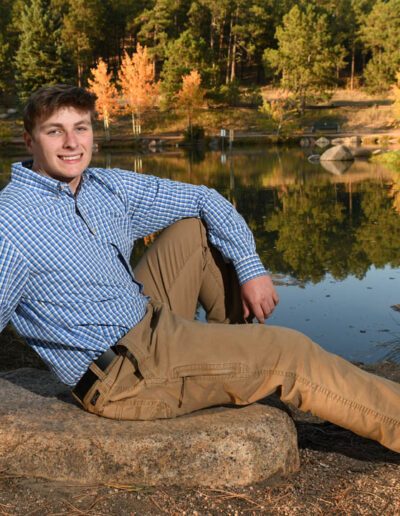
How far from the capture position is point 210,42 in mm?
47250

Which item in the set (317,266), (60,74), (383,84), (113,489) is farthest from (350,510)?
(383,84)

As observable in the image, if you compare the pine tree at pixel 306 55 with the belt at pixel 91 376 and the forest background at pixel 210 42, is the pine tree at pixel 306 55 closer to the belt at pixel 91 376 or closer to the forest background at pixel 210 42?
the forest background at pixel 210 42

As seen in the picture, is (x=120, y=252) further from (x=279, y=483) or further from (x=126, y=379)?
(x=279, y=483)

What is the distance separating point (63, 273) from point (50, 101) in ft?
1.99

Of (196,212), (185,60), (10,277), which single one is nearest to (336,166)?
(196,212)

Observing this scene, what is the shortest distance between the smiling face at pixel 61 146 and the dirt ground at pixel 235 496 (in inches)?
40.7

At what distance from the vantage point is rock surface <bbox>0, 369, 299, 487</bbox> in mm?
1910

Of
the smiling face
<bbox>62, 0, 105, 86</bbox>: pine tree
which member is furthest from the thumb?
<bbox>62, 0, 105, 86</bbox>: pine tree

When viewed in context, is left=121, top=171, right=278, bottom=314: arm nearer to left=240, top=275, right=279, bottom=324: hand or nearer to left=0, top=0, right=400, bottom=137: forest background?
left=240, top=275, right=279, bottom=324: hand

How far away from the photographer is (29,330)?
199 cm

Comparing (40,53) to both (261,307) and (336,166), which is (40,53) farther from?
(261,307)

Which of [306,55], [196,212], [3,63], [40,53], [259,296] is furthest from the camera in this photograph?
[3,63]

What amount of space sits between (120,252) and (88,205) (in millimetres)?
204

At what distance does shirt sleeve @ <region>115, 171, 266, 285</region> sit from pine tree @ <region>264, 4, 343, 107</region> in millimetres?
37810
